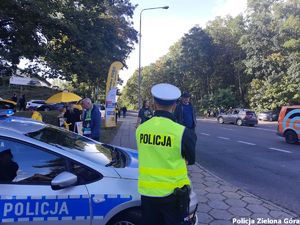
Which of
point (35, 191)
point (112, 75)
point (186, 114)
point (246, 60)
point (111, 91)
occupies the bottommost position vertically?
point (35, 191)

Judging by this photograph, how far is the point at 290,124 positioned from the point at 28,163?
13.7 metres

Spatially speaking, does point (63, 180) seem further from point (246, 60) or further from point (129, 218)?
point (246, 60)

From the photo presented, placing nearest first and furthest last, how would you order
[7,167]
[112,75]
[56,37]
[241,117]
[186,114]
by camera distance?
[7,167] → [186,114] → [56,37] → [112,75] → [241,117]

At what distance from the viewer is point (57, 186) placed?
10.4ft

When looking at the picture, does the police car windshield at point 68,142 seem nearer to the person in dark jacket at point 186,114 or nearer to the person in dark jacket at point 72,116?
the person in dark jacket at point 186,114

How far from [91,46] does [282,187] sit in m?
11.1

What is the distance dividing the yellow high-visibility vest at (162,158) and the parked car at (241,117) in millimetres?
28129

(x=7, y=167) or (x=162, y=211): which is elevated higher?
(x=7, y=167)

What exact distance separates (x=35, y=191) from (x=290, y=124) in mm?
13762

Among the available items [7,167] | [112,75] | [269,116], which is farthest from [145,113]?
[269,116]

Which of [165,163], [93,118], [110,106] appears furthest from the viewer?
[110,106]

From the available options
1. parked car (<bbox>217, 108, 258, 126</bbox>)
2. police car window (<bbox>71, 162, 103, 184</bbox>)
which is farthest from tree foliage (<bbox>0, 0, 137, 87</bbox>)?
parked car (<bbox>217, 108, 258, 126</bbox>)

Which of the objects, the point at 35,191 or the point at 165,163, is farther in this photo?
the point at 35,191

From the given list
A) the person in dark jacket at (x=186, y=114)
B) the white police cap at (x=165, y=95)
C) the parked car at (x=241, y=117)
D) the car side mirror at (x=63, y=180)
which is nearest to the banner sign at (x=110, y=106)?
the person in dark jacket at (x=186, y=114)
